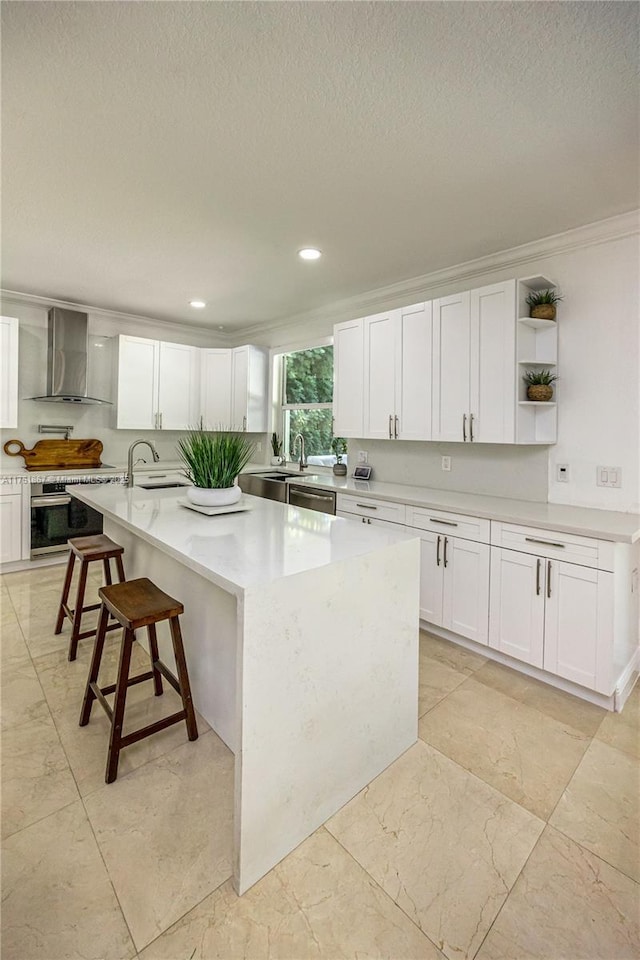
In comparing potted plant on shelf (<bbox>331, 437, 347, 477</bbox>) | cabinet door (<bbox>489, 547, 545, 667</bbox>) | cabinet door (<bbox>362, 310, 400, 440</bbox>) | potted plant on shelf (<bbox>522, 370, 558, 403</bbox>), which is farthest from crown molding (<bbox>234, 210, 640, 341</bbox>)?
cabinet door (<bbox>489, 547, 545, 667</bbox>)

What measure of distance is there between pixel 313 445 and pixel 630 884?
13.3ft

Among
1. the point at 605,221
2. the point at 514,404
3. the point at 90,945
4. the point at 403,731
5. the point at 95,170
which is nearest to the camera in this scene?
the point at 90,945

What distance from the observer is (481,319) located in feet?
9.27

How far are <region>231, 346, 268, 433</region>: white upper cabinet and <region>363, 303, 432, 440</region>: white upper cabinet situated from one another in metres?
1.92

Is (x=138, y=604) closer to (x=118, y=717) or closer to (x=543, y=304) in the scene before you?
(x=118, y=717)

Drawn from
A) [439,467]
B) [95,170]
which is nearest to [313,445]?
[439,467]

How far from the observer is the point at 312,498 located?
3.72m

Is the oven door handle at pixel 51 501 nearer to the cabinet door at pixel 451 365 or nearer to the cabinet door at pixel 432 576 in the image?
the cabinet door at pixel 432 576

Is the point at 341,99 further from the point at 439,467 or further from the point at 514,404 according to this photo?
the point at 439,467

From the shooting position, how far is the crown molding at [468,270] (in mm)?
2537

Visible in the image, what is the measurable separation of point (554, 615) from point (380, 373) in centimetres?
214

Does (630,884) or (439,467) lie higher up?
(439,467)

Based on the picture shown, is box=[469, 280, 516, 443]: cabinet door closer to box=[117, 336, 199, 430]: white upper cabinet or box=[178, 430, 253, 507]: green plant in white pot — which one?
box=[178, 430, 253, 507]: green plant in white pot

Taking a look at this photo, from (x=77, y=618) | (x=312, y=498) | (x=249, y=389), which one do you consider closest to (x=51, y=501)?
(x=77, y=618)
